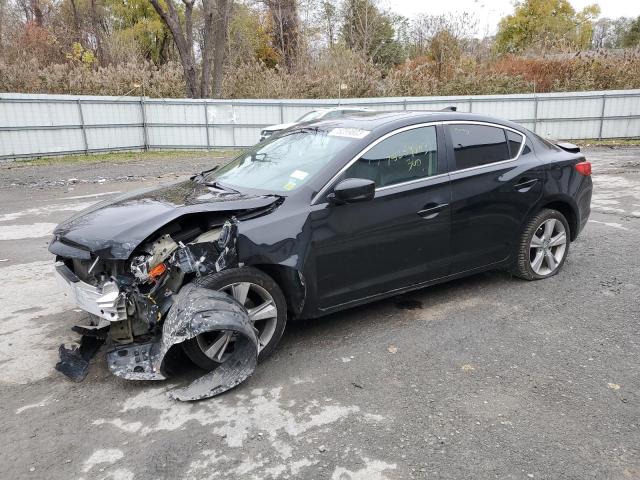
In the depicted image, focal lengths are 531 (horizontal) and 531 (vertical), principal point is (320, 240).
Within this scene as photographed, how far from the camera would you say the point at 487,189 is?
15.0ft

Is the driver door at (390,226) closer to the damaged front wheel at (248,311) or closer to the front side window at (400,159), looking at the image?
the front side window at (400,159)

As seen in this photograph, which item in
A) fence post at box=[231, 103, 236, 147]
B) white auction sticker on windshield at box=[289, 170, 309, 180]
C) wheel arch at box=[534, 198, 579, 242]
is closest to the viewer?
white auction sticker on windshield at box=[289, 170, 309, 180]

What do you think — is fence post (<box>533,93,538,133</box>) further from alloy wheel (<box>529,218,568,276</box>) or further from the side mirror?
the side mirror

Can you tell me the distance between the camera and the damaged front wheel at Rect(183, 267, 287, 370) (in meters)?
3.42

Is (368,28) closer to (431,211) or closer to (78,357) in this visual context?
(431,211)

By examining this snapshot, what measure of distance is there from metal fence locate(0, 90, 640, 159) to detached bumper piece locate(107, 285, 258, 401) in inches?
652

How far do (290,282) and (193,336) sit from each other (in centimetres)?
84

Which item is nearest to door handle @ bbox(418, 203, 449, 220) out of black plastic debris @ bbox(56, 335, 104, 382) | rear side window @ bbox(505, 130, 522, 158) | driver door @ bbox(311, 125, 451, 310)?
driver door @ bbox(311, 125, 451, 310)

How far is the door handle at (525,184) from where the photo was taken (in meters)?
4.80

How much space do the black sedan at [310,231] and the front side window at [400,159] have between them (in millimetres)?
11

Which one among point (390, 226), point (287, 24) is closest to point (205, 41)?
point (287, 24)

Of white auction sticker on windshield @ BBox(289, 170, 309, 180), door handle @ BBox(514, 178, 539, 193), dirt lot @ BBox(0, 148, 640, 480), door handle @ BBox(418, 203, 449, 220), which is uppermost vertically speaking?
white auction sticker on windshield @ BBox(289, 170, 309, 180)

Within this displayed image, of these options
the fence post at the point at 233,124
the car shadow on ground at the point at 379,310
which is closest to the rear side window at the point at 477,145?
the car shadow on ground at the point at 379,310

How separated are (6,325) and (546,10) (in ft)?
171
